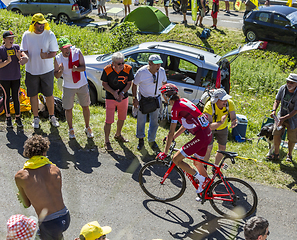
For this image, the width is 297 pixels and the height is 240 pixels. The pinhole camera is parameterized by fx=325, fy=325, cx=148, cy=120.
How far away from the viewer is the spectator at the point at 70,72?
6191mm

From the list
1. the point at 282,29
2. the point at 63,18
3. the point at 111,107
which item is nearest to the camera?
the point at 111,107

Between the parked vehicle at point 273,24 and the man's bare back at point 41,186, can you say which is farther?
the parked vehicle at point 273,24

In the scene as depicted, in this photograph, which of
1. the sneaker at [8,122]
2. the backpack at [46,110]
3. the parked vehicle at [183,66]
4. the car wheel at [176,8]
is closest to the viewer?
the sneaker at [8,122]

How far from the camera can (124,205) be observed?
5141 mm

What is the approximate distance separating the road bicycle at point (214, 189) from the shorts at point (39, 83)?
2.79m

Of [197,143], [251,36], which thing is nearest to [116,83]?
[197,143]

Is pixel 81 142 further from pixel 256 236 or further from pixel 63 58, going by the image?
pixel 256 236

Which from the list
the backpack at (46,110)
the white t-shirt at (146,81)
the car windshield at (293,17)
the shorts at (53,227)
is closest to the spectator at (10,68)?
the backpack at (46,110)

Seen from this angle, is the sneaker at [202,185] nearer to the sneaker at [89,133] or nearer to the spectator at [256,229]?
the spectator at [256,229]

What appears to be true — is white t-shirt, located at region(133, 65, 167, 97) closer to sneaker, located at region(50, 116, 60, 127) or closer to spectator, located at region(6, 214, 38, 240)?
sneaker, located at region(50, 116, 60, 127)

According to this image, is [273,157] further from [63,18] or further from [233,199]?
[63,18]

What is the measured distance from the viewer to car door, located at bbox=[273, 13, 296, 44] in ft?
49.5

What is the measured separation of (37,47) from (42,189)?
380cm

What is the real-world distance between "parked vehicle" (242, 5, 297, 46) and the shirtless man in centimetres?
1456
